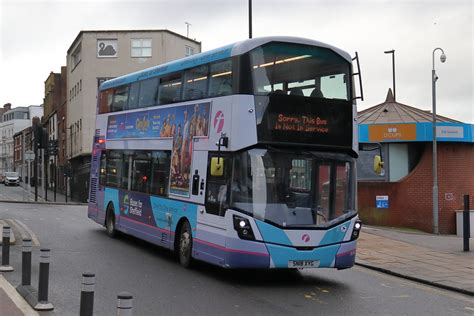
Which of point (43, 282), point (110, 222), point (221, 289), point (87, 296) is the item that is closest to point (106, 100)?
point (110, 222)

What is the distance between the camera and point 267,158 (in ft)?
31.3

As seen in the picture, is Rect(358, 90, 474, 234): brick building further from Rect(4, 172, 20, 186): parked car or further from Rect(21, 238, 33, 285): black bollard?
Rect(4, 172, 20, 186): parked car

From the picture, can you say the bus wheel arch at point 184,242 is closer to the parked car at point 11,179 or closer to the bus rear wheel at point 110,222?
the bus rear wheel at point 110,222

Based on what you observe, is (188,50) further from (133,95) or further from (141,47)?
(133,95)

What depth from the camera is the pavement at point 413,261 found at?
27.2ft

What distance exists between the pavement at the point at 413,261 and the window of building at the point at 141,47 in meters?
36.1

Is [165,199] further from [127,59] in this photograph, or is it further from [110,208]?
[127,59]

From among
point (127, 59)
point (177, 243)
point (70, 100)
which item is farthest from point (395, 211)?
point (70, 100)

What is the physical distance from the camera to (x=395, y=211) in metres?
23.2

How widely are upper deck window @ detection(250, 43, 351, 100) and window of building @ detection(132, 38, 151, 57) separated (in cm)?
4213

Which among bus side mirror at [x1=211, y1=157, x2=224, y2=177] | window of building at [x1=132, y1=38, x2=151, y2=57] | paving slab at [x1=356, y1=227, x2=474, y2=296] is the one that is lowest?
paving slab at [x1=356, y1=227, x2=474, y2=296]

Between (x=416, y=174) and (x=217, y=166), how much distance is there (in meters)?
15.1

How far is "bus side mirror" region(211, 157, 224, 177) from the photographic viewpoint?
9894mm

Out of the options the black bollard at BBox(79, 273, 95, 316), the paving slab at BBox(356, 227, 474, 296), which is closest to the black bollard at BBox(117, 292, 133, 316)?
the black bollard at BBox(79, 273, 95, 316)
